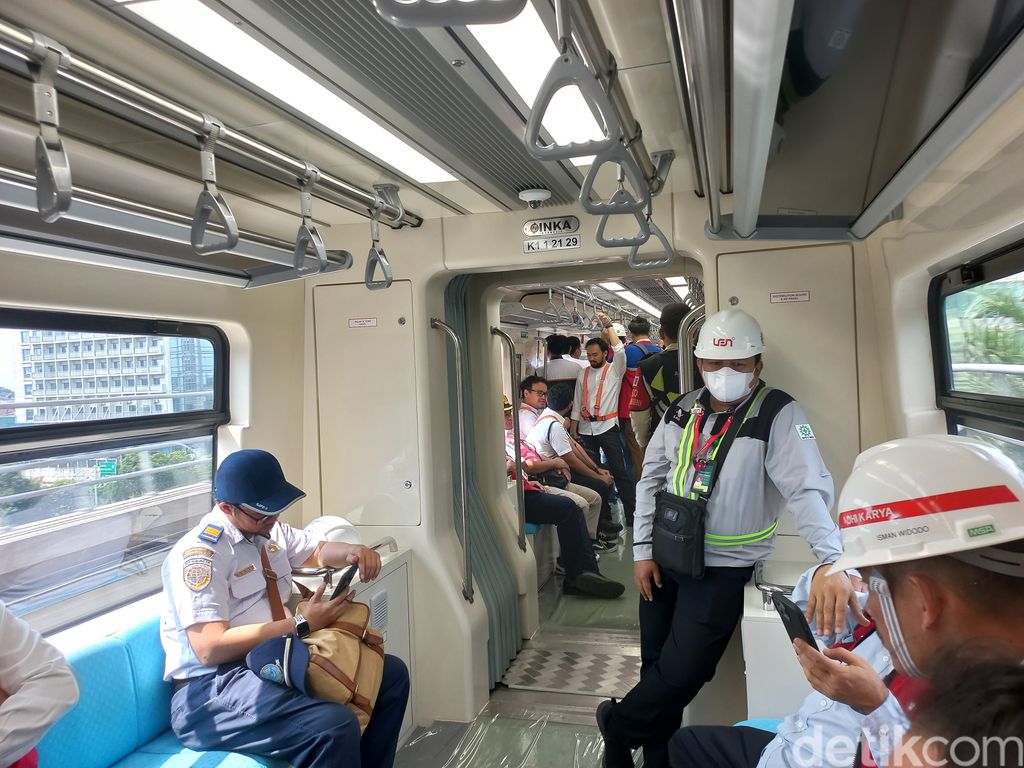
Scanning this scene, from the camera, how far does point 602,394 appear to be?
7.09 meters

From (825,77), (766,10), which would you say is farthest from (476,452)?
(766,10)

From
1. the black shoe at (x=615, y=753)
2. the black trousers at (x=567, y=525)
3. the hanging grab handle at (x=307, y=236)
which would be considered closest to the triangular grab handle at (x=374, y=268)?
the hanging grab handle at (x=307, y=236)

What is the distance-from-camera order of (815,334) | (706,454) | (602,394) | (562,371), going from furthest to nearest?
(562,371)
(602,394)
(815,334)
(706,454)

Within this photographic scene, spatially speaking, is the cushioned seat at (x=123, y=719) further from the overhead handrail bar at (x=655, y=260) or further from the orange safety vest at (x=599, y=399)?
the orange safety vest at (x=599, y=399)

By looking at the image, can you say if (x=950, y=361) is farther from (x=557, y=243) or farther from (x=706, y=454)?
(x=557, y=243)

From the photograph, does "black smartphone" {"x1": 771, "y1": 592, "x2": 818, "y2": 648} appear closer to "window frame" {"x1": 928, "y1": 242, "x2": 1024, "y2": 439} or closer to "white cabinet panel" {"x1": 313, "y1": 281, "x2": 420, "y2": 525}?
"window frame" {"x1": 928, "y1": 242, "x2": 1024, "y2": 439}

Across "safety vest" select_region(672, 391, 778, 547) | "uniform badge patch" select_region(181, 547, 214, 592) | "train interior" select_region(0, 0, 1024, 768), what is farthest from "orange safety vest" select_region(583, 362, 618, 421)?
"uniform badge patch" select_region(181, 547, 214, 592)

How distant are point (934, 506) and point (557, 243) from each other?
2.58 m

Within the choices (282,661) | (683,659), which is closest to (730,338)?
(683,659)

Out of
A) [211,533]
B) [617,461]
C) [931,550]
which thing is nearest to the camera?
[931,550]

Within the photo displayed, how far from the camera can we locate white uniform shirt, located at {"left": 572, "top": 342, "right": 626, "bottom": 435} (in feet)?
23.2

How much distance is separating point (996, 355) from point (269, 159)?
243cm

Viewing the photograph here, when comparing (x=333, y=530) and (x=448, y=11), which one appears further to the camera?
(x=333, y=530)

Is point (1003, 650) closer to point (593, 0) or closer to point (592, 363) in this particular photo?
point (593, 0)
